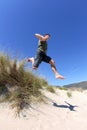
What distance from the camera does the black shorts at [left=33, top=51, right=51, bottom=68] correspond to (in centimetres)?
682

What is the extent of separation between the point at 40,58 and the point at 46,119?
211 centimetres

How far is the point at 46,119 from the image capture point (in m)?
5.51

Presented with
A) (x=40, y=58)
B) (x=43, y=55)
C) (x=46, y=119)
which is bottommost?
(x=46, y=119)

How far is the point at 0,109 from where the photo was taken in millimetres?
5641

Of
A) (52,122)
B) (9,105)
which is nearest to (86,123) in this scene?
(52,122)

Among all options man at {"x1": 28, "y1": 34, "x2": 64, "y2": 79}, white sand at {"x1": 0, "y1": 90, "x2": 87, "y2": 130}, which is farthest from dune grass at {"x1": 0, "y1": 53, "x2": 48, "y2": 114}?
man at {"x1": 28, "y1": 34, "x2": 64, "y2": 79}

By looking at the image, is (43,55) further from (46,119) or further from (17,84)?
(46,119)

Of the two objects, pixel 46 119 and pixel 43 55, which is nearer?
pixel 46 119

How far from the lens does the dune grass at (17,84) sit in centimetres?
607

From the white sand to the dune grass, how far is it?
313 mm

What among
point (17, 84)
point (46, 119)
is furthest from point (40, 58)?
point (46, 119)

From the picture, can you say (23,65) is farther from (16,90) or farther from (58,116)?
(58,116)

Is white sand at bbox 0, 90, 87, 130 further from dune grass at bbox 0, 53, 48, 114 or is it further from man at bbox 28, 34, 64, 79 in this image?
man at bbox 28, 34, 64, 79

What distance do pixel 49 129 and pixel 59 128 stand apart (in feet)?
0.92
